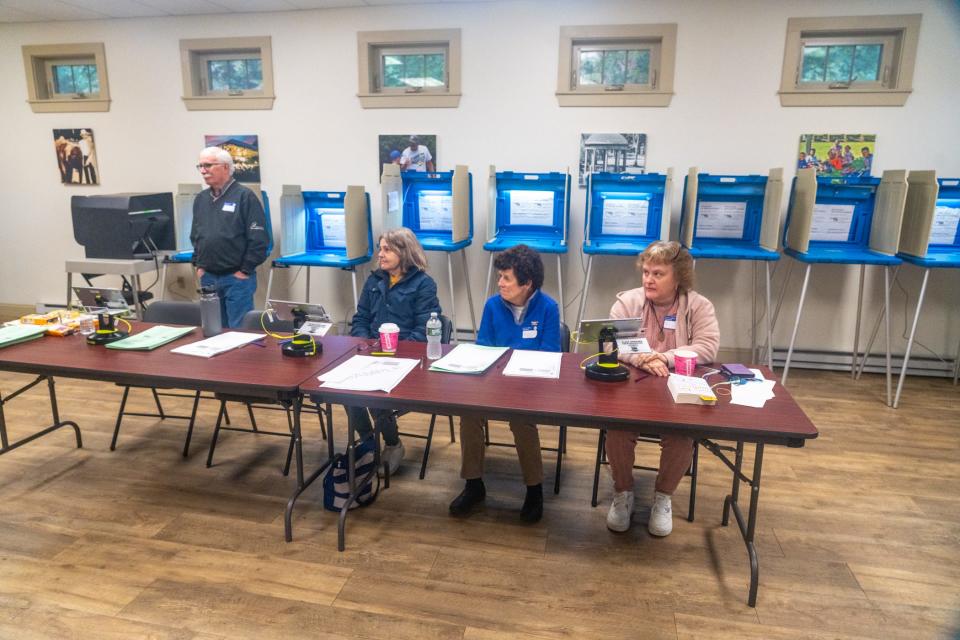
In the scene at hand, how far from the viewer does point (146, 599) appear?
1.97m

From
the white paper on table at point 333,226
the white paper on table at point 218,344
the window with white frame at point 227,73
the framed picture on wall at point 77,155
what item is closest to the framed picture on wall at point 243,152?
the window with white frame at point 227,73

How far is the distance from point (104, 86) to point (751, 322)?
225 inches

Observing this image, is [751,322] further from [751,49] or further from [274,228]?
[274,228]

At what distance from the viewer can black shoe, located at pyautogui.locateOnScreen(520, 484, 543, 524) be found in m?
2.44

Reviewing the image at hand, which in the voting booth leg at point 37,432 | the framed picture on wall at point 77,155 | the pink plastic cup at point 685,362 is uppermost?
the framed picture on wall at point 77,155

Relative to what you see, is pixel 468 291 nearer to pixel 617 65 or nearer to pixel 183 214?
pixel 617 65

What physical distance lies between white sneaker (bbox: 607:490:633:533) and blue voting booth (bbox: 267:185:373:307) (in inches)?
105

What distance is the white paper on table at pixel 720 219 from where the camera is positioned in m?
4.14

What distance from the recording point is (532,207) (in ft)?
14.3

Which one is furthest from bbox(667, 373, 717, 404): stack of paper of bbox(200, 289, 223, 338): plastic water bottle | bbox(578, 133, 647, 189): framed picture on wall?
bbox(578, 133, 647, 189): framed picture on wall

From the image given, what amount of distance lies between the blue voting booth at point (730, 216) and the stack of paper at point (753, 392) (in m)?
1.92

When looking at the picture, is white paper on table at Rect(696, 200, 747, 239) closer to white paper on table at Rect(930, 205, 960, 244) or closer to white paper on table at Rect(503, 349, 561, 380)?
white paper on table at Rect(930, 205, 960, 244)

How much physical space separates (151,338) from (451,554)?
160 cm

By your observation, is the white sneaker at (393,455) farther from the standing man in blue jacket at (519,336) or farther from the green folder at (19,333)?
the green folder at (19,333)
